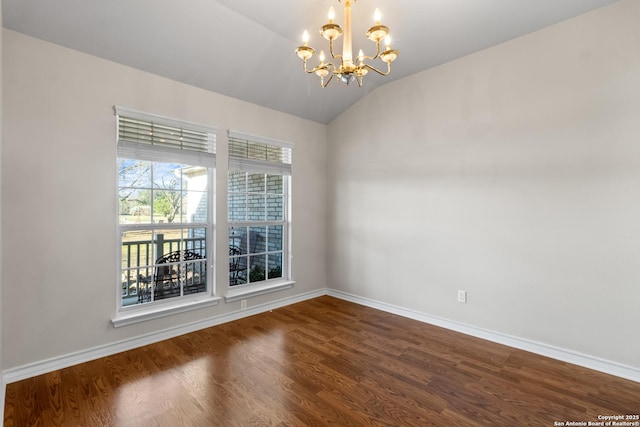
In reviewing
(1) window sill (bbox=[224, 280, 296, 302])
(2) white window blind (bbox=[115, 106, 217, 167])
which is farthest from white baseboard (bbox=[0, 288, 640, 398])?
(2) white window blind (bbox=[115, 106, 217, 167])

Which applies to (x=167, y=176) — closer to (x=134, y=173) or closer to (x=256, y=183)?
(x=134, y=173)

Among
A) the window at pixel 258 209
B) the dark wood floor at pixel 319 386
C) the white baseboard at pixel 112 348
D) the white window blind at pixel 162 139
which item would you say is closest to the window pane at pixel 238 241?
the window at pixel 258 209

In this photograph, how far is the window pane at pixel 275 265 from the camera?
4.21 meters

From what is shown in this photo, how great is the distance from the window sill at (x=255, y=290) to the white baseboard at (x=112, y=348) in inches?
6.8

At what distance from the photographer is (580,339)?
2.64 m

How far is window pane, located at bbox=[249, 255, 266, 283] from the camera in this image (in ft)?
13.2

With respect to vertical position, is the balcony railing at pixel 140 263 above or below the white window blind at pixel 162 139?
below

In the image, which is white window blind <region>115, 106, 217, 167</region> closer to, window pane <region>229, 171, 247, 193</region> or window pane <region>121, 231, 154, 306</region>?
window pane <region>229, 171, 247, 193</region>

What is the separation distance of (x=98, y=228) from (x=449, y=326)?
3.69 metres

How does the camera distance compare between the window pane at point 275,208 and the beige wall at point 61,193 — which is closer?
the beige wall at point 61,193

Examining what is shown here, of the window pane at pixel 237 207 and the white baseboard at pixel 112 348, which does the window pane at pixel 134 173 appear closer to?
the window pane at pixel 237 207

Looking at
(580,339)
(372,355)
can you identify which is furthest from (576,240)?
(372,355)

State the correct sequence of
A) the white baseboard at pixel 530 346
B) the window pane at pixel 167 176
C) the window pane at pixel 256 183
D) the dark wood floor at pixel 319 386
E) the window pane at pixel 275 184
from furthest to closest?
the window pane at pixel 275 184
the window pane at pixel 256 183
the window pane at pixel 167 176
the white baseboard at pixel 530 346
the dark wood floor at pixel 319 386

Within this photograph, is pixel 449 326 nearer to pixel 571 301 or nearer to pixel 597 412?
pixel 571 301
